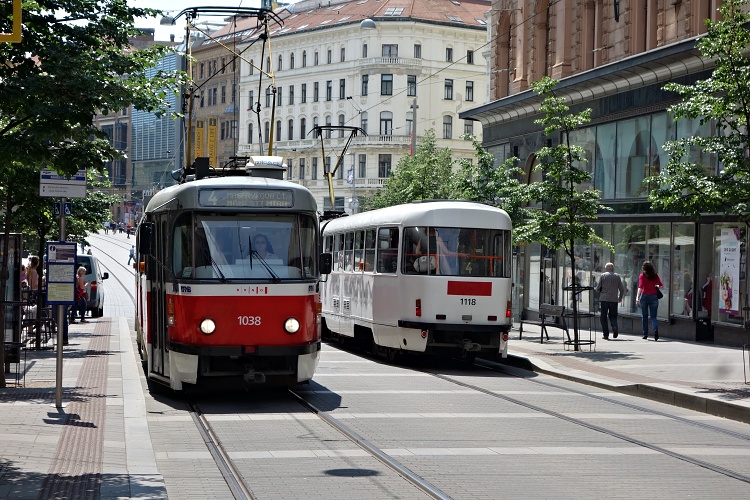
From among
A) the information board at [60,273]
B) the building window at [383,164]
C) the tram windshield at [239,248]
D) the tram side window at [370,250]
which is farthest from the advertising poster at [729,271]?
the building window at [383,164]

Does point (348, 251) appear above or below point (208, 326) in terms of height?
above

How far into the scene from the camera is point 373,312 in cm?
2419

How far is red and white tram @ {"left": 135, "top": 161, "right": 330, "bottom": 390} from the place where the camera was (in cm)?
1562

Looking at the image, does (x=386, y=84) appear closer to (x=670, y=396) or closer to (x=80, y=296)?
(x=80, y=296)

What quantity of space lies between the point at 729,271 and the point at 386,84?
72.6m

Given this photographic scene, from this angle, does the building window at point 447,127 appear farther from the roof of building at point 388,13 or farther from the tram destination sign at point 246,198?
the tram destination sign at point 246,198

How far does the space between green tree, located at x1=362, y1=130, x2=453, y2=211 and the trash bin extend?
2288 cm

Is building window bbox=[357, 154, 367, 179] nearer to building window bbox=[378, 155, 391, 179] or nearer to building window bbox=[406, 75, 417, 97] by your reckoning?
building window bbox=[378, 155, 391, 179]

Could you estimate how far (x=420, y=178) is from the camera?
183ft

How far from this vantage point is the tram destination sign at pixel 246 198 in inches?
623

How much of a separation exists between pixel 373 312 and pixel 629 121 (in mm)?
11850

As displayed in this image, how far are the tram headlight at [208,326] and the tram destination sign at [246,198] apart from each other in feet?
4.83

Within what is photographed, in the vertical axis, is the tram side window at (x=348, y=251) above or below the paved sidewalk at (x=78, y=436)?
above

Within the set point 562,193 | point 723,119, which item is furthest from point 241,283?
point 562,193
